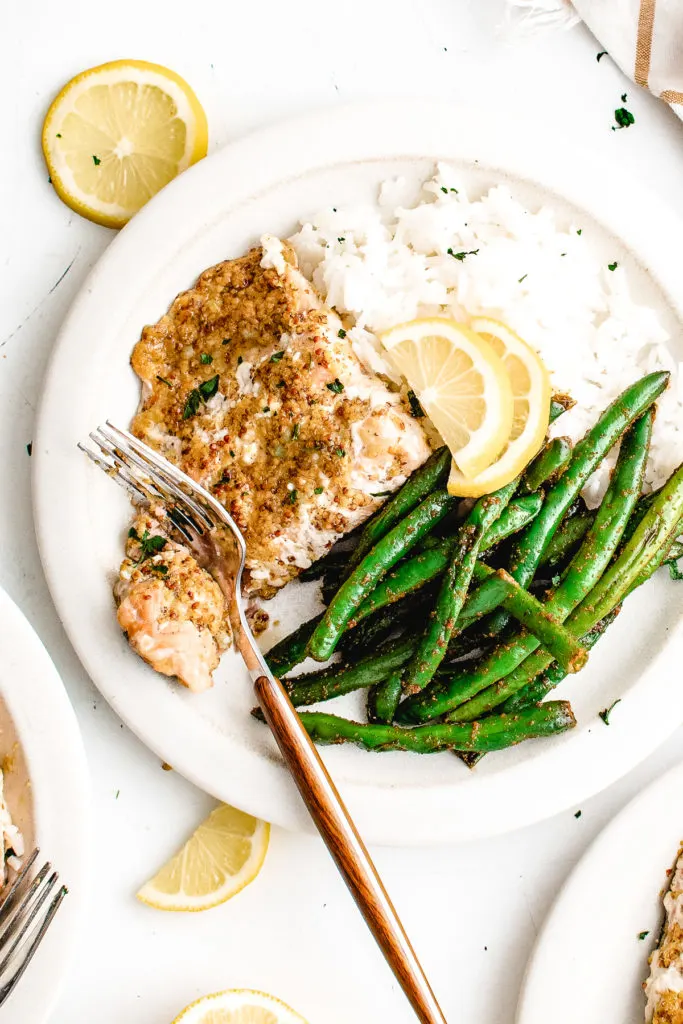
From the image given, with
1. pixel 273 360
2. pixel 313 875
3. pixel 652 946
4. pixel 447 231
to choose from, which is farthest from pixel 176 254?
pixel 652 946

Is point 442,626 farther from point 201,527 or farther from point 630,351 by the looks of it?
point 630,351

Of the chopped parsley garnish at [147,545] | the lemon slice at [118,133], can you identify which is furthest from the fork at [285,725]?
the lemon slice at [118,133]

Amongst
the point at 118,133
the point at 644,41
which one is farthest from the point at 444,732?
the point at 644,41

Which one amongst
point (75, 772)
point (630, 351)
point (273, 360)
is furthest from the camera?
point (630, 351)

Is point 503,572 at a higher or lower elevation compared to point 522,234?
lower

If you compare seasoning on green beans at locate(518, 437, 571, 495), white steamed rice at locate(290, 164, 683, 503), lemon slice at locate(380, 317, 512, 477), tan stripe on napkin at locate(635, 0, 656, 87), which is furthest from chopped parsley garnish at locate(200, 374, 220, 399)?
tan stripe on napkin at locate(635, 0, 656, 87)

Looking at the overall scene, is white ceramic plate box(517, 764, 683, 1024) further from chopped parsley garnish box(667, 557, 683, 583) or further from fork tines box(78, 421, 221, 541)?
fork tines box(78, 421, 221, 541)

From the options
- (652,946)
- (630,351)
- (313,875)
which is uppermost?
(630,351)
